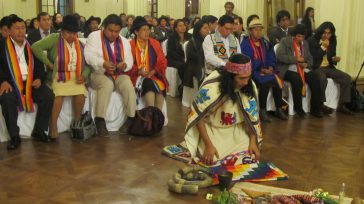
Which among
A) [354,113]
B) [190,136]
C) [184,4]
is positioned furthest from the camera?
[184,4]

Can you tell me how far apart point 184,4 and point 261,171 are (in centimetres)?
1361

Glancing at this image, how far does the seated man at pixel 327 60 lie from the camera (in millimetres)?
6730

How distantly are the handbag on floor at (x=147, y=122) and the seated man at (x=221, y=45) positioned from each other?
1.22 m

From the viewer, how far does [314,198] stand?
121 inches

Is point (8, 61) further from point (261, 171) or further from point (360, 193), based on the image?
point (360, 193)

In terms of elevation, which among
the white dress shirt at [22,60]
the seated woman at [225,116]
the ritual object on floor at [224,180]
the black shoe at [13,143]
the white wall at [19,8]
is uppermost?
the white wall at [19,8]

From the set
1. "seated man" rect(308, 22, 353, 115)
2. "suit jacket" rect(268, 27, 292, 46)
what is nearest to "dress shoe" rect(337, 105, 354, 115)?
"seated man" rect(308, 22, 353, 115)

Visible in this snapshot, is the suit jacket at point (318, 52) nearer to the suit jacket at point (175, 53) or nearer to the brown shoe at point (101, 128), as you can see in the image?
the suit jacket at point (175, 53)

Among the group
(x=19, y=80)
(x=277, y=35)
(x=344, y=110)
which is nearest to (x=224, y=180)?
(x=19, y=80)

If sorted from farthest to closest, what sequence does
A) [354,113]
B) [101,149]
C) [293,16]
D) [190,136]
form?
[293,16], [354,113], [101,149], [190,136]

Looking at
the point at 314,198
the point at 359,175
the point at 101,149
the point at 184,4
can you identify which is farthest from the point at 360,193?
the point at 184,4

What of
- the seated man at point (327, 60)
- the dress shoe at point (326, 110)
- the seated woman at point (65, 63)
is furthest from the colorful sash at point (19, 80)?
the dress shoe at point (326, 110)

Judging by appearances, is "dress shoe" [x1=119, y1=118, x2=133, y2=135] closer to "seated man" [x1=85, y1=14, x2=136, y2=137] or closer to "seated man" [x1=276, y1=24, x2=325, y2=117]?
"seated man" [x1=85, y1=14, x2=136, y2=137]

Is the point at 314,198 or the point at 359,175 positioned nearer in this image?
the point at 314,198
